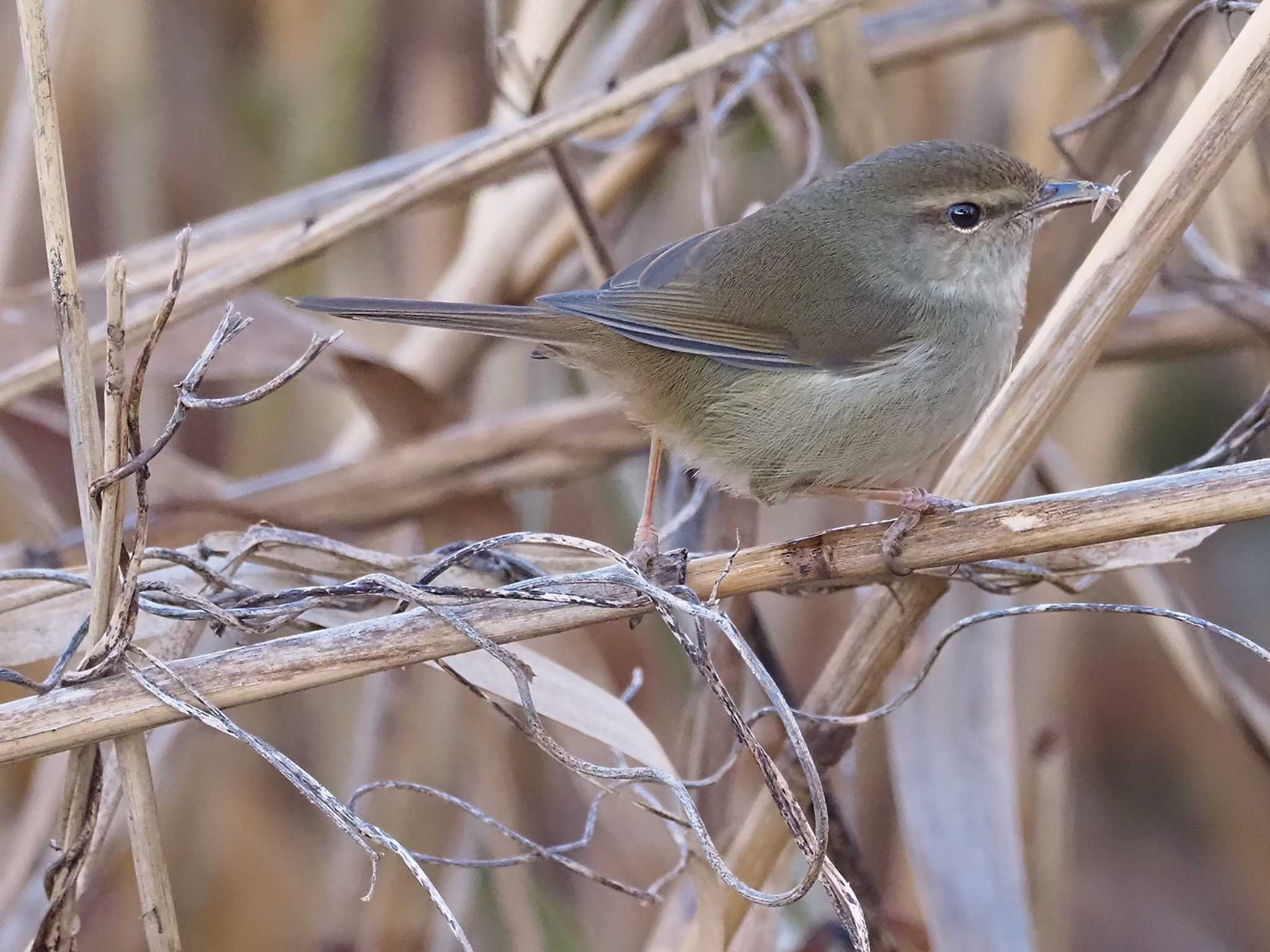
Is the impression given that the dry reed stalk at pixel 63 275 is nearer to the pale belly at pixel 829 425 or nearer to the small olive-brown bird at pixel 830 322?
the small olive-brown bird at pixel 830 322

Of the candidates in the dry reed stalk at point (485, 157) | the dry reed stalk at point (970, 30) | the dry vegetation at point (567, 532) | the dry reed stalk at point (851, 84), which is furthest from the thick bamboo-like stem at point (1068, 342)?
the dry reed stalk at point (970, 30)

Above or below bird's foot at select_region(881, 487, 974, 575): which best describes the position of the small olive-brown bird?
above

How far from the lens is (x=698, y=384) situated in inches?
97.2

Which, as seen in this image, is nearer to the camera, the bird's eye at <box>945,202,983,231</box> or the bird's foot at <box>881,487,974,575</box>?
the bird's foot at <box>881,487,974,575</box>

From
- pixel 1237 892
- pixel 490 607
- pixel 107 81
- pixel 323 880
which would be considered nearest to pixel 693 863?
pixel 490 607

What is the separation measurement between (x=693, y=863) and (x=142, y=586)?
3.02 ft

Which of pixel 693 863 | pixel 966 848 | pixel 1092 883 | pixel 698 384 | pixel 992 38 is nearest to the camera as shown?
pixel 693 863

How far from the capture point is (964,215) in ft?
8.23

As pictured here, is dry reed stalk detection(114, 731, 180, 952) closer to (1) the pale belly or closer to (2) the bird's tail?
(2) the bird's tail

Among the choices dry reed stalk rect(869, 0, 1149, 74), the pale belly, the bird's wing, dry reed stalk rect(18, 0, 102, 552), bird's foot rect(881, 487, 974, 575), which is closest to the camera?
dry reed stalk rect(18, 0, 102, 552)

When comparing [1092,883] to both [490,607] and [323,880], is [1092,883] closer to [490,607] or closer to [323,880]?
[323,880]

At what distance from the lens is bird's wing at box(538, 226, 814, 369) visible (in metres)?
2.40

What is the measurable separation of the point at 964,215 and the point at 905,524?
90 cm

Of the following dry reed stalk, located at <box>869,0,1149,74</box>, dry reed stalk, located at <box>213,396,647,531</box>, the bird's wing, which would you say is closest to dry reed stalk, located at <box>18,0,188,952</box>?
the bird's wing
